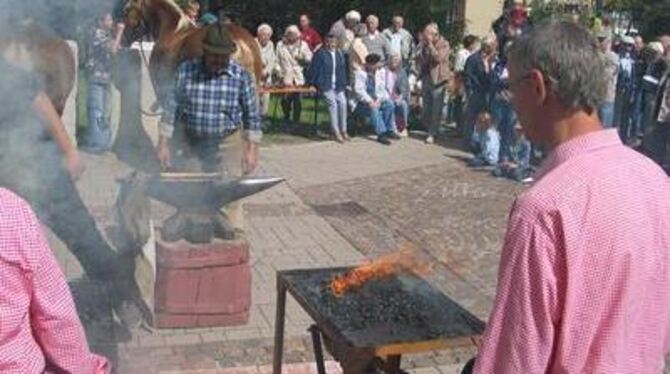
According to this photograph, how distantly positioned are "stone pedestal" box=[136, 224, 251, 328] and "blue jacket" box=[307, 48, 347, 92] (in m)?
7.53

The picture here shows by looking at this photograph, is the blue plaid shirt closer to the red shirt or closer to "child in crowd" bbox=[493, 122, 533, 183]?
"child in crowd" bbox=[493, 122, 533, 183]

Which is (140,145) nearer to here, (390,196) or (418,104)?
(390,196)

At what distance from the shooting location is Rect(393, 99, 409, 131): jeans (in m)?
13.1

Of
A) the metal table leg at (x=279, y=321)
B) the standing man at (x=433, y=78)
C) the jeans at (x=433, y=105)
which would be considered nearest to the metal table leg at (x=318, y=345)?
the metal table leg at (x=279, y=321)

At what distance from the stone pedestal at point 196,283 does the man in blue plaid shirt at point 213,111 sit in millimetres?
945

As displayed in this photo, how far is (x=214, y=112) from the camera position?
19.2 feet

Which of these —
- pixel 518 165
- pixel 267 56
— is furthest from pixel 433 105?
pixel 518 165

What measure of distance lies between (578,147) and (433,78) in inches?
433

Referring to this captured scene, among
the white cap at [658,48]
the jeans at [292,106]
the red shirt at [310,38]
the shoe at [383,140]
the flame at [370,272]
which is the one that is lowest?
the shoe at [383,140]

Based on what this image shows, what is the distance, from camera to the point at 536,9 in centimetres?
1981

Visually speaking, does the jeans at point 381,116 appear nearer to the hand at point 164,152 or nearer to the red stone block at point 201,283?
the hand at point 164,152

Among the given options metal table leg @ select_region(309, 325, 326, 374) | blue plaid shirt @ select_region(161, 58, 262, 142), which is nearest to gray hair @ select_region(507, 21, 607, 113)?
metal table leg @ select_region(309, 325, 326, 374)

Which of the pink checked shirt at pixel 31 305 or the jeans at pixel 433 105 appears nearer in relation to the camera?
the pink checked shirt at pixel 31 305

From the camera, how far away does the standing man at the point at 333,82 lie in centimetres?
1259
